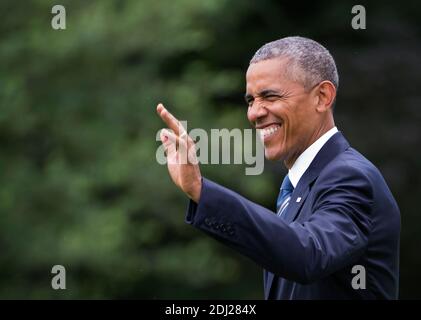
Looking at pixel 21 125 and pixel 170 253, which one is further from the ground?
pixel 21 125

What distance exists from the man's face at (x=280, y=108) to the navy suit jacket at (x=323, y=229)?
0.12 m

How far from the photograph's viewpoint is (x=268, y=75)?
3709 millimetres

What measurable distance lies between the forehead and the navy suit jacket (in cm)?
28

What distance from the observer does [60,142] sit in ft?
43.0

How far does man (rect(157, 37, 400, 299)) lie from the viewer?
301 centimetres

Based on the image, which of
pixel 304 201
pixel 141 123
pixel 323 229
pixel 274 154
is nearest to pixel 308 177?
pixel 304 201

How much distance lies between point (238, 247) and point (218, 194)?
16cm

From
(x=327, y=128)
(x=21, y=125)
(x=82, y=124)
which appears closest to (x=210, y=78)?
(x=82, y=124)

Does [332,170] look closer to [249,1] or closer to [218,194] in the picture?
[218,194]

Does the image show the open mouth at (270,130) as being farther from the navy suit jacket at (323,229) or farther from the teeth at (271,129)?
the navy suit jacket at (323,229)

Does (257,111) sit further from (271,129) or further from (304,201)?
(304,201)

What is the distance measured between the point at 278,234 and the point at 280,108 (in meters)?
0.79

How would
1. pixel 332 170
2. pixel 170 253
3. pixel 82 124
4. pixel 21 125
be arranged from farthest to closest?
pixel 170 253 → pixel 82 124 → pixel 21 125 → pixel 332 170
